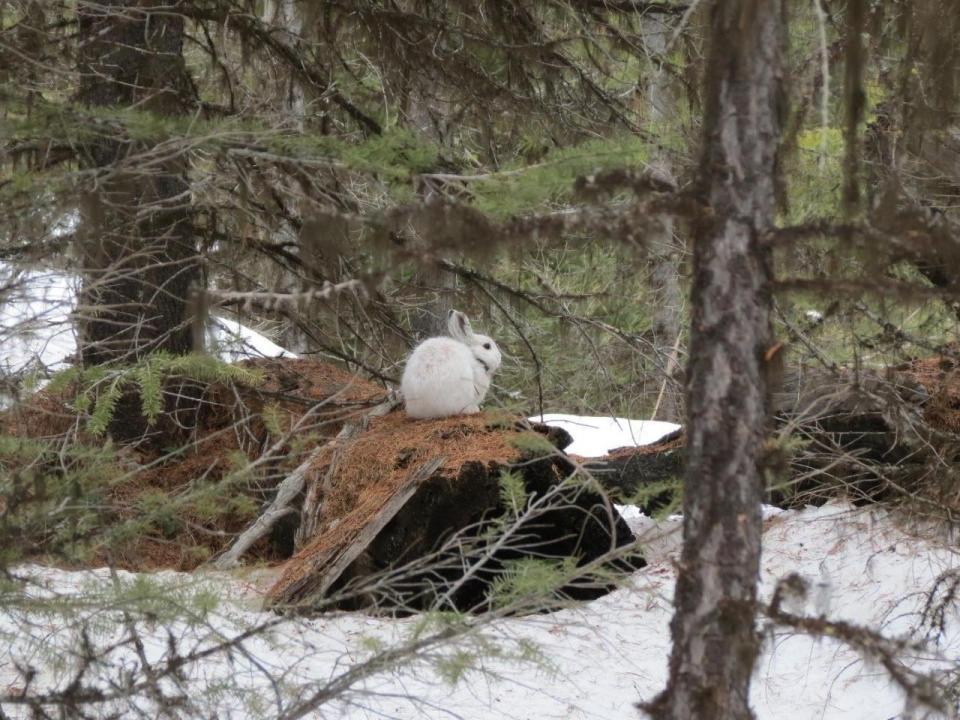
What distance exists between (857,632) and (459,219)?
167 centimetres

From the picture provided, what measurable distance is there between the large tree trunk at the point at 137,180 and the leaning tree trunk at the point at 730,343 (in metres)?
2.42

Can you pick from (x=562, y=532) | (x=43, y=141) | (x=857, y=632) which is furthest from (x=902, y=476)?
(x=43, y=141)

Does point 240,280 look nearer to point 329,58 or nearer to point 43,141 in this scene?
point 329,58

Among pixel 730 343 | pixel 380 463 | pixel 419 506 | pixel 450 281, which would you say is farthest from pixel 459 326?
Result: pixel 730 343

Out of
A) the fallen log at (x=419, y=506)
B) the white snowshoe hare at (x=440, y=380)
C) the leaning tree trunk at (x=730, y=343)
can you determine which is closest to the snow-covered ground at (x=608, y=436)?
the white snowshoe hare at (x=440, y=380)

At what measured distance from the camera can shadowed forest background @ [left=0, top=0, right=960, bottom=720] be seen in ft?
11.2

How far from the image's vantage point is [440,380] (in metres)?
7.84

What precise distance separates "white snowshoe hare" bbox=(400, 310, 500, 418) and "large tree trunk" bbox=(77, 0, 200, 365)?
1.61 m

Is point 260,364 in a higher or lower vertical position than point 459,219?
lower

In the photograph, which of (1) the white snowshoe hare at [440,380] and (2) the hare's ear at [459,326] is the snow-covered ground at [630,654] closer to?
(1) the white snowshoe hare at [440,380]

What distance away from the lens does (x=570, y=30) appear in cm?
715

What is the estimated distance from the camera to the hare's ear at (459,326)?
28.6 feet

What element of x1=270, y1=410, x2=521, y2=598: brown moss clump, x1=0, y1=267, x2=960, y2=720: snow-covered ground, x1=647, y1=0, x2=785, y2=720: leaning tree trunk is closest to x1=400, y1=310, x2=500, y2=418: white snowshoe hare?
x1=270, y1=410, x2=521, y2=598: brown moss clump

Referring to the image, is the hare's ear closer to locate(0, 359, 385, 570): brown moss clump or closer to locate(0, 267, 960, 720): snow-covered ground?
locate(0, 359, 385, 570): brown moss clump
